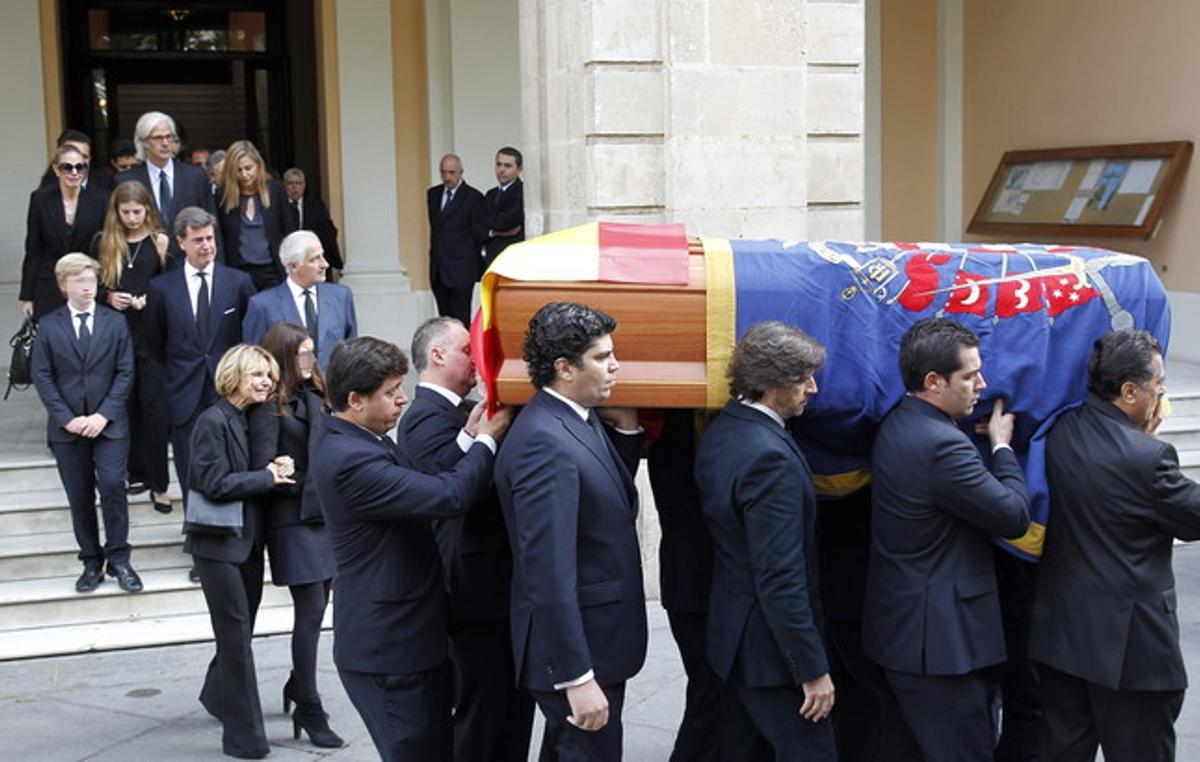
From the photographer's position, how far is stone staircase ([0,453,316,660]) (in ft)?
26.7

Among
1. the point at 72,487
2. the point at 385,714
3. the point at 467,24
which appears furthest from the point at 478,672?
the point at 467,24

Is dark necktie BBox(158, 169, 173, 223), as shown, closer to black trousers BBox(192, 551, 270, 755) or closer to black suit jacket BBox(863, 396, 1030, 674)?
black trousers BBox(192, 551, 270, 755)

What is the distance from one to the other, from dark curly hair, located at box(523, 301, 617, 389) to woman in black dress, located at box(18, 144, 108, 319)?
577cm

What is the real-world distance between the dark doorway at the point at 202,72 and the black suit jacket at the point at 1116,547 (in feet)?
34.7

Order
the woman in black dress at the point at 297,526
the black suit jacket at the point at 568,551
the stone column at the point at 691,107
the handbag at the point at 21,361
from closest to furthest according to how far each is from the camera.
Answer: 1. the black suit jacket at the point at 568,551
2. the woman in black dress at the point at 297,526
3. the stone column at the point at 691,107
4. the handbag at the point at 21,361

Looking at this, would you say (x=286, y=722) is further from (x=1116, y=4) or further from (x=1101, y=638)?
(x=1116, y=4)

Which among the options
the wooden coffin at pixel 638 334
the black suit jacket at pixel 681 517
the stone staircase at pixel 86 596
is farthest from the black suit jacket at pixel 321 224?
the wooden coffin at pixel 638 334

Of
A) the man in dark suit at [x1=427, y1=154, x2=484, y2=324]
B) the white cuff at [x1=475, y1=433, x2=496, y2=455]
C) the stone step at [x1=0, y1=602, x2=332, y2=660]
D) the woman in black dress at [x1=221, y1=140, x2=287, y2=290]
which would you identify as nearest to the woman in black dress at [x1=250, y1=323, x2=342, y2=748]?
the stone step at [x1=0, y1=602, x2=332, y2=660]

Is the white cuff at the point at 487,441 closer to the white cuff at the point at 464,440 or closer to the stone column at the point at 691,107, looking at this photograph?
the white cuff at the point at 464,440

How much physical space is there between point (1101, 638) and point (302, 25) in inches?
442

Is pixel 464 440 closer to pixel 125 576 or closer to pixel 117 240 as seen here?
pixel 125 576

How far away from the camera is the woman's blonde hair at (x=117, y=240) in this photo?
350 inches

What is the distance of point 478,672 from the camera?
5.32 meters

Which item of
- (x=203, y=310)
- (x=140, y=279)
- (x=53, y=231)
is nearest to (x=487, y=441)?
(x=203, y=310)
